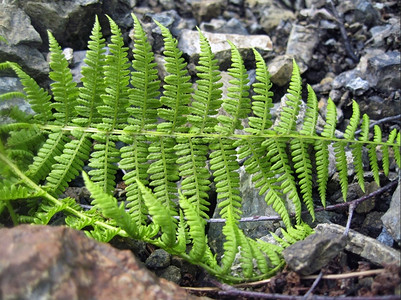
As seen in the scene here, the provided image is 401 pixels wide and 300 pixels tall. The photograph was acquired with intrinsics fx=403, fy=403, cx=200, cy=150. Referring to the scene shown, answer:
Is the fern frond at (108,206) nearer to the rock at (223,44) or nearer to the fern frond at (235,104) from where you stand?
the fern frond at (235,104)

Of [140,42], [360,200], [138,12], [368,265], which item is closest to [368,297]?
[368,265]

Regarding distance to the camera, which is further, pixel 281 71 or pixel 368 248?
pixel 281 71

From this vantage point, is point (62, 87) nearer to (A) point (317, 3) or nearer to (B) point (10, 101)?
(B) point (10, 101)

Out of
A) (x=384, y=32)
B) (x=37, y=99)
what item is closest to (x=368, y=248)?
(x=37, y=99)

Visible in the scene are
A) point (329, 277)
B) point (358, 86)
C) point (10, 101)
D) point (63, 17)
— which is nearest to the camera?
point (329, 277)

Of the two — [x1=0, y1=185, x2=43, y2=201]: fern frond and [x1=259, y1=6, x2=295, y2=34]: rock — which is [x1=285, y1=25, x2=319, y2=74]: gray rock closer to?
[x1=259, y1=6, x2=295, y2=34]: rock

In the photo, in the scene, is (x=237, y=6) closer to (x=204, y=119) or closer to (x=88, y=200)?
(x=204, y=119)

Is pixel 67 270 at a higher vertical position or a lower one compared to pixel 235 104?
lower

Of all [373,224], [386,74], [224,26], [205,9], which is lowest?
[373,224]
